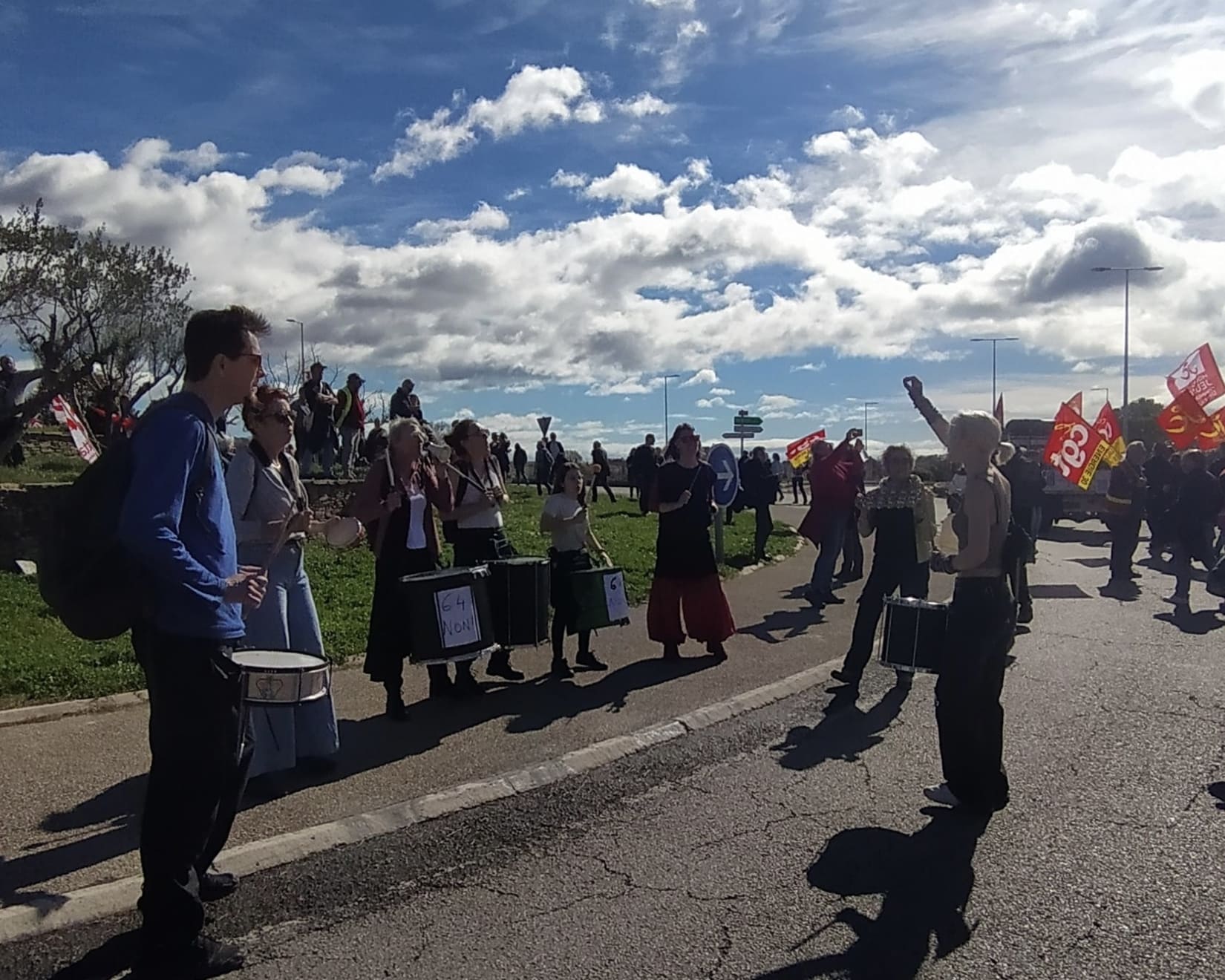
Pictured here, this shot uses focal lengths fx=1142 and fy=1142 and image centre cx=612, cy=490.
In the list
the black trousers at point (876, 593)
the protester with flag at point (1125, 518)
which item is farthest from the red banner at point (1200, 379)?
the black trousers at point (876, 593)

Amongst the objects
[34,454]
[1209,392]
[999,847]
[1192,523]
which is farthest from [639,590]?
[34,454]

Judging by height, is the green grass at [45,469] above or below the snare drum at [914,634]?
above

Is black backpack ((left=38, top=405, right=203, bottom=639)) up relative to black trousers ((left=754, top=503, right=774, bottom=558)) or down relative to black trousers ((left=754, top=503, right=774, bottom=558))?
up

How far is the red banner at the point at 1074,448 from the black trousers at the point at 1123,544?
3.81 metres

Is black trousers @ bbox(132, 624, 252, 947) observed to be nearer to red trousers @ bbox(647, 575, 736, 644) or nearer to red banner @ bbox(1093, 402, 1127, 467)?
red trousers @ bbox(647, 575, 736, 644)

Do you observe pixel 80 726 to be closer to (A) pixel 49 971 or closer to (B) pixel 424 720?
(B) pixel 424 720

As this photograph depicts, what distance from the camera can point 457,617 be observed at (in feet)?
22.3

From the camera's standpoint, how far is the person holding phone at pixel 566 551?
28.5ft

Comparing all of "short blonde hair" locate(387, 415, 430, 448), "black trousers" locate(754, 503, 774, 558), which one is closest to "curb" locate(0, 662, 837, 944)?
"short blonde hair" locate(387, 415, 430, 448)

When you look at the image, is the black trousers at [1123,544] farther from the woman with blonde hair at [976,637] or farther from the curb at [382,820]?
the woman with blonde hair at [976,637]

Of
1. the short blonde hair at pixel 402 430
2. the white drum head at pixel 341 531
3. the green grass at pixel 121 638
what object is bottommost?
the green grass at pixel 121 638

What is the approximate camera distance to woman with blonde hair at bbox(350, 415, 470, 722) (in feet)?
22.5

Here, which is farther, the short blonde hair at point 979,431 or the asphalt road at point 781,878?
the short blonde hair at point 979,431

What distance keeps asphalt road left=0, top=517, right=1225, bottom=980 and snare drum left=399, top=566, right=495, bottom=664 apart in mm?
1214
